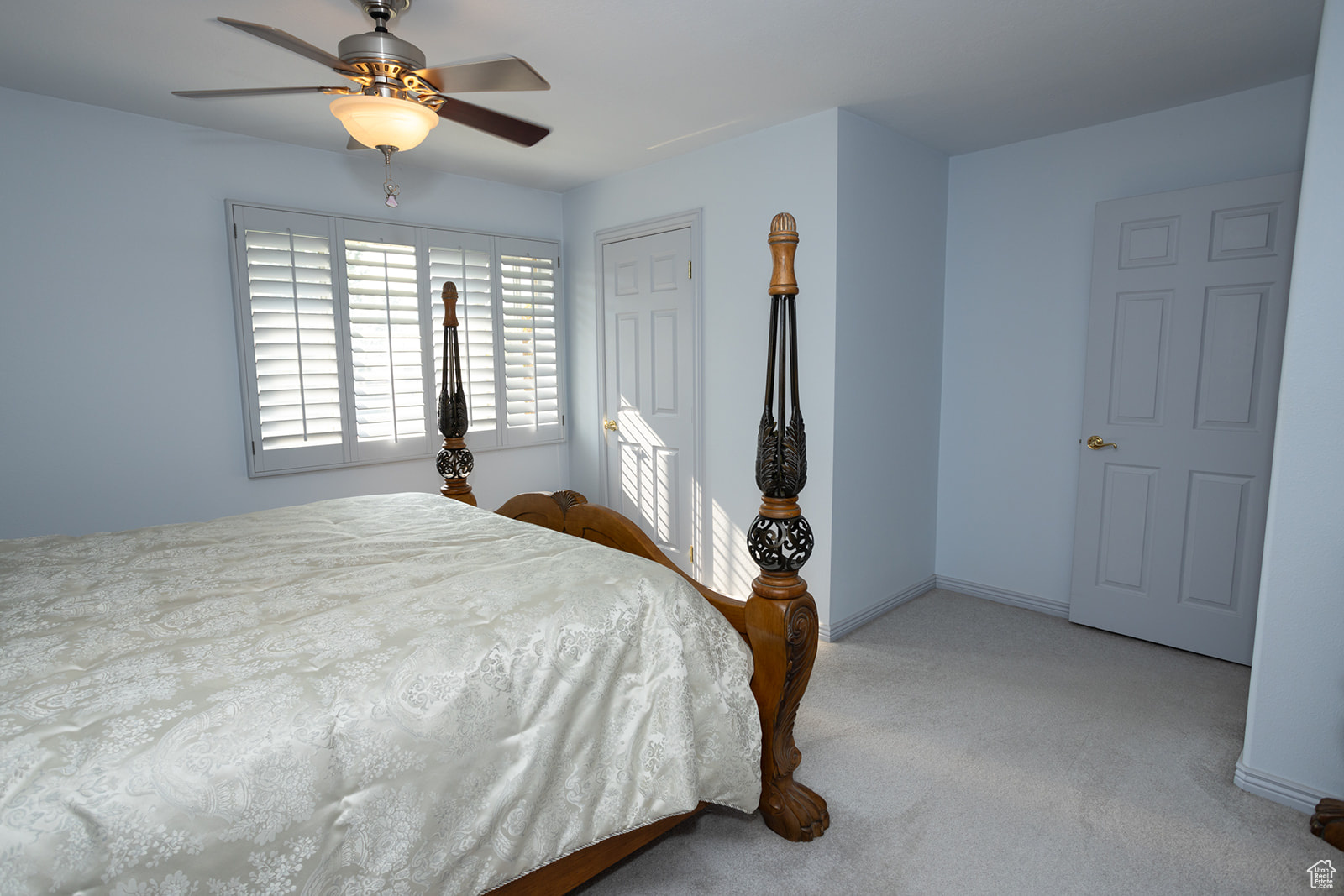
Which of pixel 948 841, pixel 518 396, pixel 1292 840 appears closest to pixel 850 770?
pixel 948 841

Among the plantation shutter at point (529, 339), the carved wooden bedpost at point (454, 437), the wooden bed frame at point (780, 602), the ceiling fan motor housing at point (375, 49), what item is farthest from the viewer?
the plantation shutter at point (529, 339)

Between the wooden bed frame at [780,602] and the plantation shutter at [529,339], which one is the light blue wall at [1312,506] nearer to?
the wooden bed frame at [780,602]

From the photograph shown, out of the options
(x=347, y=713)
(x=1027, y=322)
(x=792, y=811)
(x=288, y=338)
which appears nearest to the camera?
(x=347, y=713)

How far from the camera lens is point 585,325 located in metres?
4.56

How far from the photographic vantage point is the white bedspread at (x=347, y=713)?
107 centimetres

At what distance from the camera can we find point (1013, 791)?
86.1 inches

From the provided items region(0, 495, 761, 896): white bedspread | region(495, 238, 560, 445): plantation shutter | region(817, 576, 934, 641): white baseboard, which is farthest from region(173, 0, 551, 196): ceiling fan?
region(817, 576, 934, 641): white baseboard

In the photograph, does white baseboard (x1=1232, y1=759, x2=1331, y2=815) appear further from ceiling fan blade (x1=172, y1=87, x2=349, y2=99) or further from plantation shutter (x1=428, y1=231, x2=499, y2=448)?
plantation shutter (x1=428, y1=231, x2=499, y2=448)

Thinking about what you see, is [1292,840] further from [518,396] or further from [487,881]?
[518,396]

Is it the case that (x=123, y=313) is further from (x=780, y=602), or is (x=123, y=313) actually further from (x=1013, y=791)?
(x=1013, y=791)

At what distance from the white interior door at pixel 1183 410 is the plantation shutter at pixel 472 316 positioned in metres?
3.35

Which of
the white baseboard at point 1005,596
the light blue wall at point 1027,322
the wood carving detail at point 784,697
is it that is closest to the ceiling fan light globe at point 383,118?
the wood carving detail at point 784,697

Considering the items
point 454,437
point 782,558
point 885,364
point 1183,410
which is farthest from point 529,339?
point 1183,410

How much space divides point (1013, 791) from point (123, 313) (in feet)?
13.4
